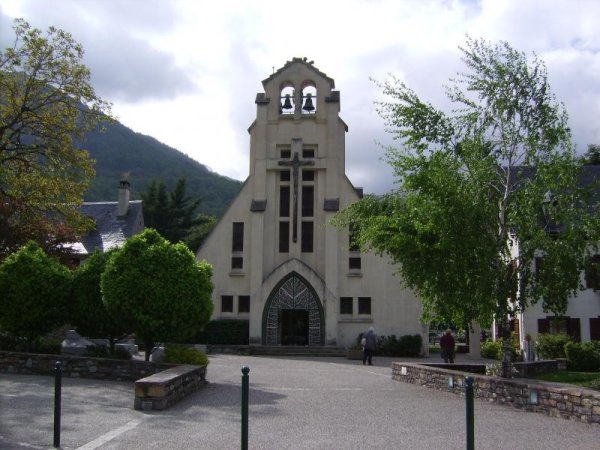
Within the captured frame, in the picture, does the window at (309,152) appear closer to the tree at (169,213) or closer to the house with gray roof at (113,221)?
the house with gray roof at (113,221)

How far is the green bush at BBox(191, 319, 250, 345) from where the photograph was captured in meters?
34.1

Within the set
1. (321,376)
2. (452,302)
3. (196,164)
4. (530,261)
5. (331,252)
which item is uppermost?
(196,164)

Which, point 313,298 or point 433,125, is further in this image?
point 313,298

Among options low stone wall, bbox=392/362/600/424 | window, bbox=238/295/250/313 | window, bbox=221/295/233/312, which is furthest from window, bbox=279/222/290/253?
low stone wall, bbox=392/362/600/424

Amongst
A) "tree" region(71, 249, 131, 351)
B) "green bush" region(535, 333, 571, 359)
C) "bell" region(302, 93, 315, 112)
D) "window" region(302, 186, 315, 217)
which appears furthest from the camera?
"window" region(302, 186, 315, 217)

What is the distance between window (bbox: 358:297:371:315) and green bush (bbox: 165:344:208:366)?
19.3 m

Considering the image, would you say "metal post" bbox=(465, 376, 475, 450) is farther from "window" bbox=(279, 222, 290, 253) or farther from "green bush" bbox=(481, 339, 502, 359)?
"window" bbox=(279, 222, 290, 253)

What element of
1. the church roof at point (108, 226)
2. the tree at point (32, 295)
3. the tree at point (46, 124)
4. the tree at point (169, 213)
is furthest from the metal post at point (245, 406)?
the tree at point (169, 213)

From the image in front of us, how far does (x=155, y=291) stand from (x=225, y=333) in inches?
728

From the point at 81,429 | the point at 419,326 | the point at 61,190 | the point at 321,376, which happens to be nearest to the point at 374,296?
the point at 419,326

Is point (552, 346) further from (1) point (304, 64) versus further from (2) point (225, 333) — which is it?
(1) point (304, 64)

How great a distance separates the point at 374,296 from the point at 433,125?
757 inches

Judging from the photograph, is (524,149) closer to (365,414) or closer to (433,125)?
(433,125)

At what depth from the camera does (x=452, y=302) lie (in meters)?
15.7
